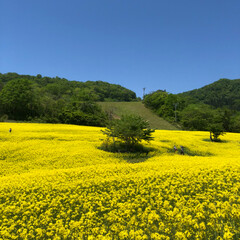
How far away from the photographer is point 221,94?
13475cm

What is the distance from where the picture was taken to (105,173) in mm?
12523

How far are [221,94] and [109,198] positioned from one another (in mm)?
147924

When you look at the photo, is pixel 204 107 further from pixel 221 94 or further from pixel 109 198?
pixel 109 198

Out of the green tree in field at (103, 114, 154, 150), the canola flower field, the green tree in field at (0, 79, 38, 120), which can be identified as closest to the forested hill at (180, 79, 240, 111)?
the green tree in field at (0, 79, 38, 120)

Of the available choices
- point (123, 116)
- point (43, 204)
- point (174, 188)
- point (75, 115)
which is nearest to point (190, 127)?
point (75, 115)

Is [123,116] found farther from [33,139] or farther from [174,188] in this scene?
[174,188]

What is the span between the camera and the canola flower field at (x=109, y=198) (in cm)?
593

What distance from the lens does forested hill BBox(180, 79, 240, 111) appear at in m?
124

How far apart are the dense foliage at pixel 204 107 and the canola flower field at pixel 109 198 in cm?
2125

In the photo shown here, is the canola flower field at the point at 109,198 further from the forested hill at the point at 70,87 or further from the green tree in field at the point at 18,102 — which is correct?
the forested hill at the point at 70,87

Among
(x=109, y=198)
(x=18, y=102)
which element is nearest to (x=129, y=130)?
(x=109, y=198)

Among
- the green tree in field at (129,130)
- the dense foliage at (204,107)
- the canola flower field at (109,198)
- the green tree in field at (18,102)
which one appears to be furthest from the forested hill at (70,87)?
the canola flower field at (109,198)

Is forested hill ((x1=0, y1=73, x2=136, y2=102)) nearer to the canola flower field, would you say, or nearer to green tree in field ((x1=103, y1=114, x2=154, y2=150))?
green tree in field ((x1=103, y1=114, x2=154, y2=150))

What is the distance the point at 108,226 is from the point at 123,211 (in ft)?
2.53
